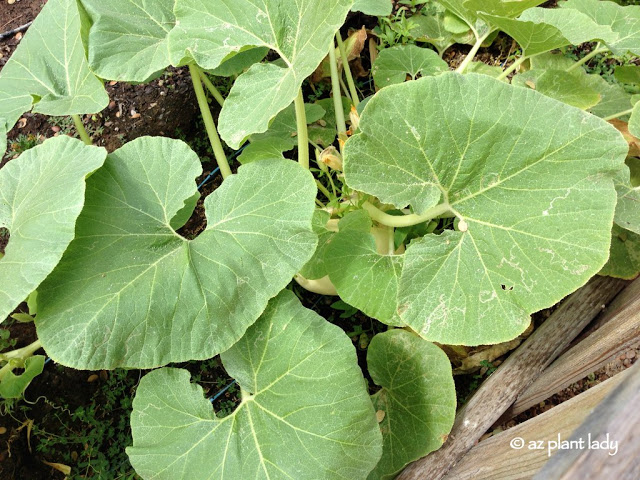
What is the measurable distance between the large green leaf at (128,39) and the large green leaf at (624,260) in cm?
155

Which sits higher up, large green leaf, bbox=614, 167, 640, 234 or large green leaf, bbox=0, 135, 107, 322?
large green leaf, bbox=0, 135, 107, 322

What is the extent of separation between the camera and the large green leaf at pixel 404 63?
2.11 metres

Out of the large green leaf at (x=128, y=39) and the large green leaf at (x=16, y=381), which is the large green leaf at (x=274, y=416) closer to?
the large green leaf at (x=16, y=381)

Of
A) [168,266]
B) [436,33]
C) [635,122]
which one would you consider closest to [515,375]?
[635,122]

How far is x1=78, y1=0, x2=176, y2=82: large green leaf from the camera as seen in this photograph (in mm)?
1579

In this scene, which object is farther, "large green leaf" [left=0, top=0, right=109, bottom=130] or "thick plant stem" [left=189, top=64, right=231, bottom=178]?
"thick plant stem" [left=189, top=64, right=231, bottom=178]

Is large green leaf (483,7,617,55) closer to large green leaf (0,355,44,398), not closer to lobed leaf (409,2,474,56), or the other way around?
lobed leaf (409,2,474,56)

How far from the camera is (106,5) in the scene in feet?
5.38

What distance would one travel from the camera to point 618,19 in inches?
74.2

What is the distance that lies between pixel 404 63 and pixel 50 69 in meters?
1.35

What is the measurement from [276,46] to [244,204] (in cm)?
48

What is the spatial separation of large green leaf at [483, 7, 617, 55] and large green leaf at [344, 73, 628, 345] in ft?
1.22

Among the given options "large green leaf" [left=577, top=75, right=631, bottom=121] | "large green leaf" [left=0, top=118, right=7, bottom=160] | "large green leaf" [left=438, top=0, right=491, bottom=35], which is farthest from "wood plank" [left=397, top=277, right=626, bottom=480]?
"large green leaf" [left=0, top=118, right=7, bottom=160]

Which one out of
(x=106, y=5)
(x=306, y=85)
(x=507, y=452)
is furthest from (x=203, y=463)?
(x=306, y=85)
